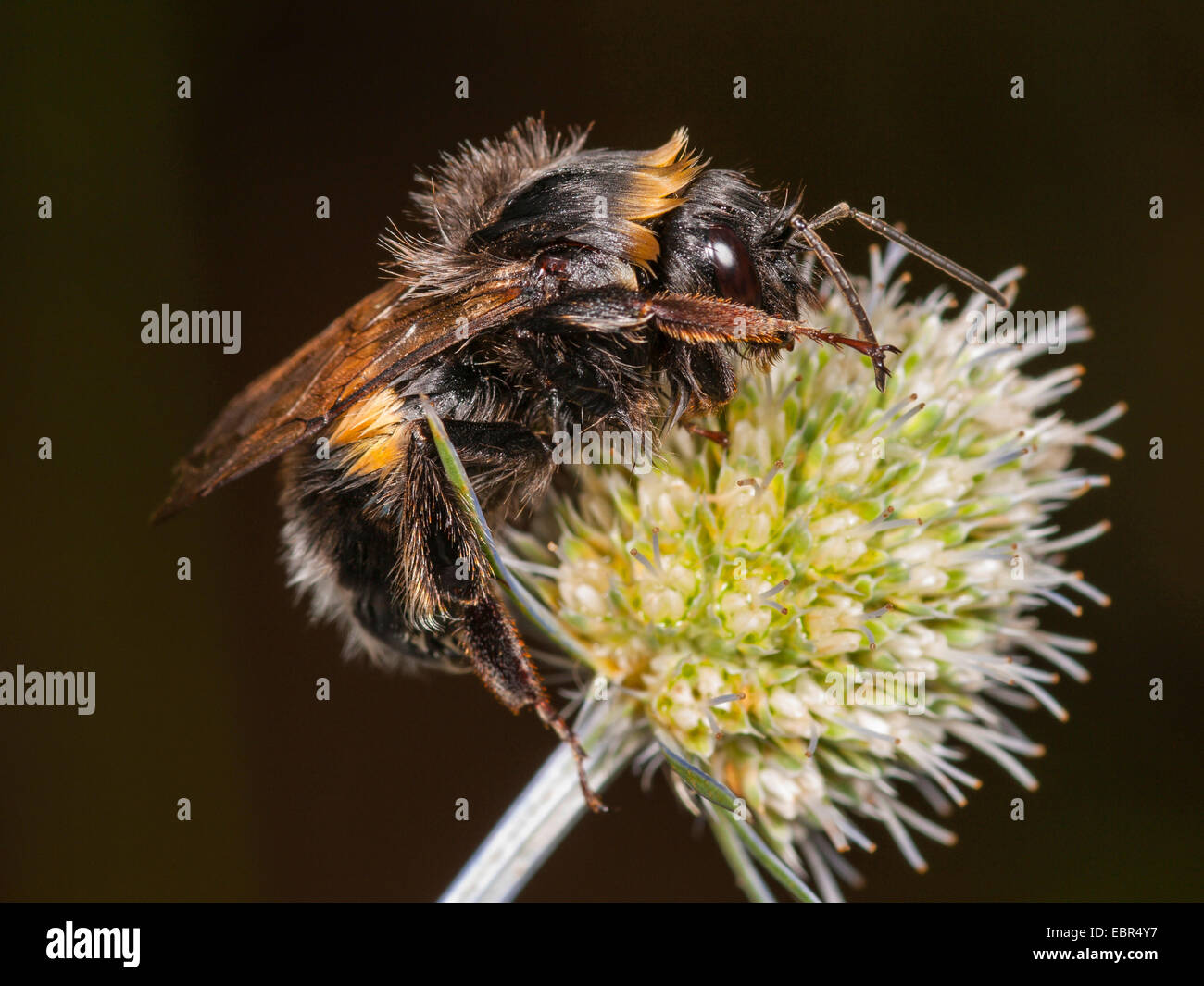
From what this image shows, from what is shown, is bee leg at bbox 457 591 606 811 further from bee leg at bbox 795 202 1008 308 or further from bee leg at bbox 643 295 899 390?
bee leg at bbox 795 202 1008 308

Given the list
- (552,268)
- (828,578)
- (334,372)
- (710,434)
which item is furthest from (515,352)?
(828,578)

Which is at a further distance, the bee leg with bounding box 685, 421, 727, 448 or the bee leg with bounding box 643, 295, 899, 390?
the bee leg with bounding box 685, 421, 727, 448

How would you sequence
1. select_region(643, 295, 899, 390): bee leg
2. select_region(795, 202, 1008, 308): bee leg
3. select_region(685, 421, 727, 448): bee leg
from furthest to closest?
select_region(685, 421, 727, 448): bee leg → select_region(795, 202, 1008, 308): bee leg → select_region(643, 295, 899, 390): bee leg

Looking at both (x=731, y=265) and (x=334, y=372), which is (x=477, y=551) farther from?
(x=731, y=265)

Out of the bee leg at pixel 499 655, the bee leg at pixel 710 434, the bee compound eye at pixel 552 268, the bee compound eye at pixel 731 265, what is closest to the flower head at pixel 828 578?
the bee leg at pixel 710 434

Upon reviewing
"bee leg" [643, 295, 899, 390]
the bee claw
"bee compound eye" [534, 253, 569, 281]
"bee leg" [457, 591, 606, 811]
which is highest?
"bee compound eye" [534, 253, 569, 281]

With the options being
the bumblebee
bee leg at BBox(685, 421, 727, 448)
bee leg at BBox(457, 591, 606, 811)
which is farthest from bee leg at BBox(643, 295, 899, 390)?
bee leg at BBox(457, 591, 606, 811)
